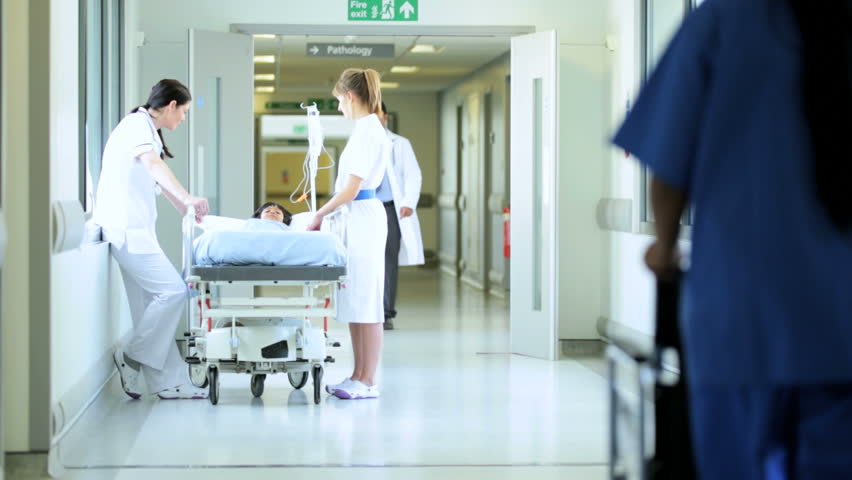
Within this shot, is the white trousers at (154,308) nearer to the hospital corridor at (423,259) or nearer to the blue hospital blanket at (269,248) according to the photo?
the hospital corridor at (423,259)

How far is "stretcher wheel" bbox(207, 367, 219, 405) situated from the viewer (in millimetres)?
5922

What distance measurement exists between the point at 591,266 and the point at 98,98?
11.5ft

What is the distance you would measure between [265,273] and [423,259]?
144 cm

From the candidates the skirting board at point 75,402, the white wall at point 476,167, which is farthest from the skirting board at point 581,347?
the white wall at point 476,167

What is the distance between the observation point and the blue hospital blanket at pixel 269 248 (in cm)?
551

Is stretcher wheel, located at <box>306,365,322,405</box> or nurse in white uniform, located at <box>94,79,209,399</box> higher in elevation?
nurse in white uniform, located at <box>94,79,209,399</box>

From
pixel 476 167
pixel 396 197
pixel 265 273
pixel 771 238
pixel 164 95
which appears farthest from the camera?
pixel 476 167

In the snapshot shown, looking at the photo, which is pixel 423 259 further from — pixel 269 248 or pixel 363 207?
pixel 269 248

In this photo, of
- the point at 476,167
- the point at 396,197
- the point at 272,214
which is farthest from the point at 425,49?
the point at 272,214

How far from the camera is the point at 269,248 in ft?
18.1

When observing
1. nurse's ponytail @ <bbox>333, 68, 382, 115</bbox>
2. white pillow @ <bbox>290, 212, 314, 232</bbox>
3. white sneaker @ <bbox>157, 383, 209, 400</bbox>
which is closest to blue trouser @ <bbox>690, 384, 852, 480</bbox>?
nurse's ponytail @ <bbox>333, 68, 382, 115</bbox>

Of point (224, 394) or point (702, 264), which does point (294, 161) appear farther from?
point (702, 264)

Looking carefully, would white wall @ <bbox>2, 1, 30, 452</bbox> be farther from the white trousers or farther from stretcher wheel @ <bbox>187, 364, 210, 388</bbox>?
stretcher wheel @ <bbox>187, 364, 210, 388</bbox>

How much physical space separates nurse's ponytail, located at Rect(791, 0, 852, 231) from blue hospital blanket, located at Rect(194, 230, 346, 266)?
3.63 meters
